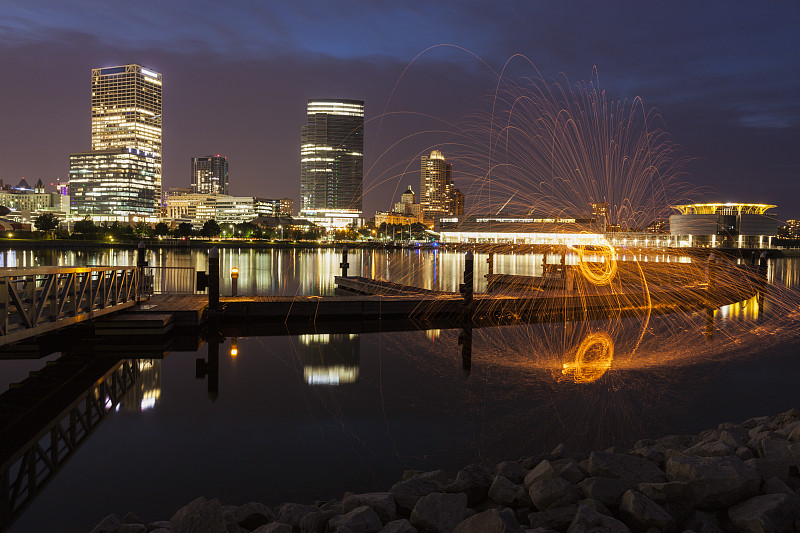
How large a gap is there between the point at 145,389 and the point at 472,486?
27.2ft

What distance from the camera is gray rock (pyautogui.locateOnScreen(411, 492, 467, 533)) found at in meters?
5.12

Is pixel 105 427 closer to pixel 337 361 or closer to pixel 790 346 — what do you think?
pixel 337 361

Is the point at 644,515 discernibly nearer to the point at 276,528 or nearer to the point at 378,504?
the point at 378,504

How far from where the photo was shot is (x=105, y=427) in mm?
9125

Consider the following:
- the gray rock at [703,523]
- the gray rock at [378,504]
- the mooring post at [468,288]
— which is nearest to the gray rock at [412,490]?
the gray rock at [378,504]

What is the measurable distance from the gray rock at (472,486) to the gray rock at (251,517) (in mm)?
1880

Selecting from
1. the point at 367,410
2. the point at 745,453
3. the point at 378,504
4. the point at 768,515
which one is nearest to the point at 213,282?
the point at 367,410

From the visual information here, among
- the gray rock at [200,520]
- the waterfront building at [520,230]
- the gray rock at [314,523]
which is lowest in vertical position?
the gray rock at [314,523]

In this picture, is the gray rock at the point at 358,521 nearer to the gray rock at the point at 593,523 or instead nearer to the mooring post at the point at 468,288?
the gray rock at the point at 593,523

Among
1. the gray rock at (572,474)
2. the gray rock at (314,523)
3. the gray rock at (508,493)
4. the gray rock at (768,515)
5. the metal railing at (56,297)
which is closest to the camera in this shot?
the gray rock at (768,515)

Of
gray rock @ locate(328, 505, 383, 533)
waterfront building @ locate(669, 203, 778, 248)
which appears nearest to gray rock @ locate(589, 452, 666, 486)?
gray rock @ locate(328, 505, 383, 533)

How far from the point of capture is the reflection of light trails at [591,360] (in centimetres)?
1281

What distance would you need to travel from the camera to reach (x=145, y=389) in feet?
38.0

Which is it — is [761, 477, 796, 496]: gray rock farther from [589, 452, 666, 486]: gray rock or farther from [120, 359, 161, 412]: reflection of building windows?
[120, 359, 161, 412]: reflection of building windows
